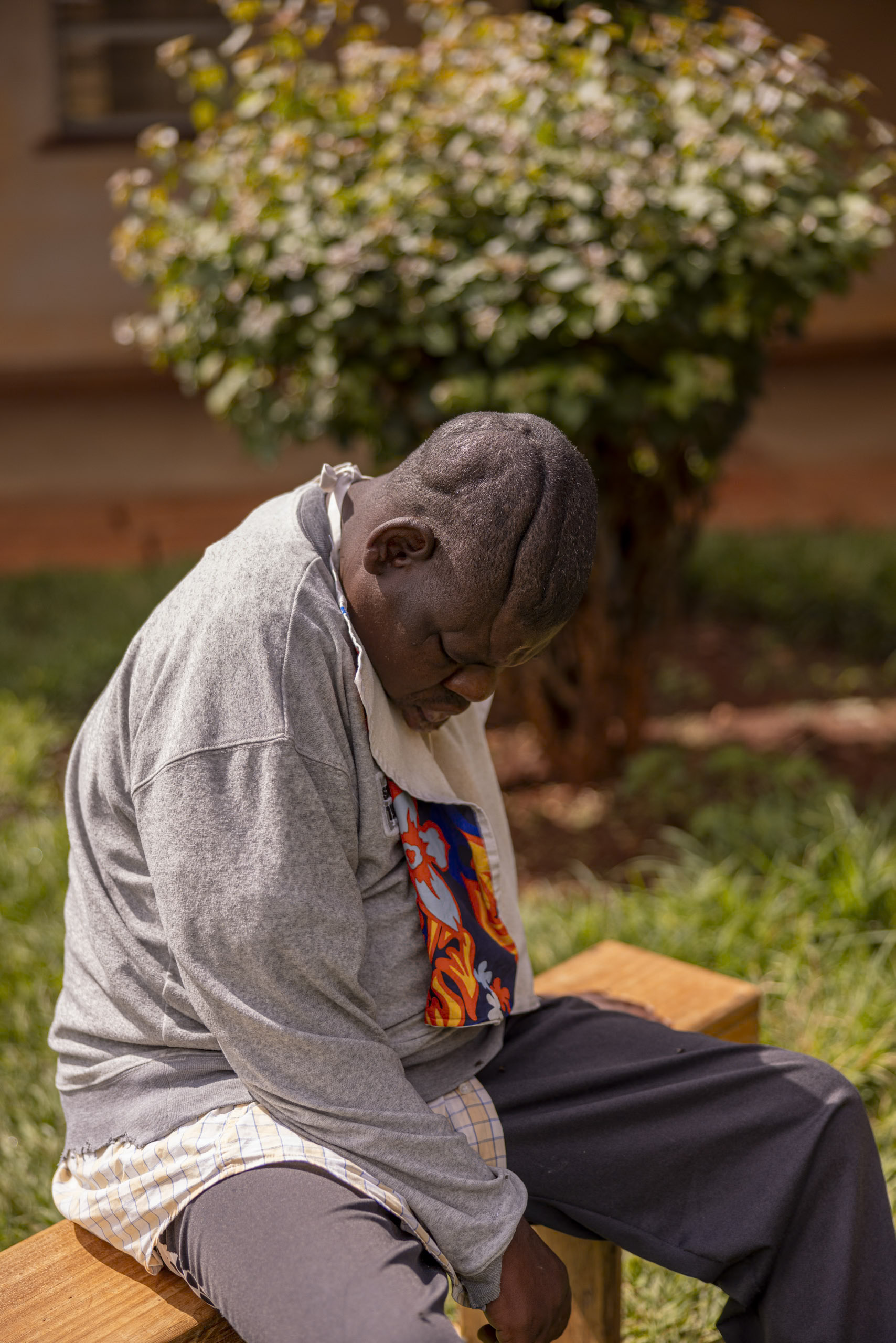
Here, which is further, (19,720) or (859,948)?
(19,720)

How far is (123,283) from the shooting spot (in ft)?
28.1

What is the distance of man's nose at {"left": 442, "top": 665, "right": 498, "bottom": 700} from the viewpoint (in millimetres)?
1733

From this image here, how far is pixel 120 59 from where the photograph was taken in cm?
866

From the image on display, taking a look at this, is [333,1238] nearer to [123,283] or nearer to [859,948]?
[859,948]

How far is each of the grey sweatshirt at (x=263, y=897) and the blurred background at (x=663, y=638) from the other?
95 cm

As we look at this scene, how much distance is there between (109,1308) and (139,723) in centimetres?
78

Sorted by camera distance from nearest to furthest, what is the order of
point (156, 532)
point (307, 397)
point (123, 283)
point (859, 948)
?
point (859, 948), point (307, 397), point (123, 283), point (156, 532)

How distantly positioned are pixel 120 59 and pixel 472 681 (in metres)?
8.39

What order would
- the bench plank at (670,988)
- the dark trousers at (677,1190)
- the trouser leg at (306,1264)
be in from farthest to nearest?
the bench plank at (670,988), the dark trousers at (677,1190), the trouser leg at (306,1264)

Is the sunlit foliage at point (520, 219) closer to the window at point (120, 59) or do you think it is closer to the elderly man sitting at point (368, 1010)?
the elderly man sitting at point (368, 1010)

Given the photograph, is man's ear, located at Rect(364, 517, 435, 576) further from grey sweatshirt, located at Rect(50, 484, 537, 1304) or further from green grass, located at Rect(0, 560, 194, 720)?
green grass, located at Rect(0, 560, 194, 720)

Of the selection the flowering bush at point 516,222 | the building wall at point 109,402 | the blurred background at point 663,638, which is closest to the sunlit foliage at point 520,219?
the flowering bush at point 516,222

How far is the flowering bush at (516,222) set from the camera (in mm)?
3471

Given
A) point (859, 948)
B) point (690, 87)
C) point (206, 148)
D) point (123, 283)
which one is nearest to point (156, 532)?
point (123, 283)
